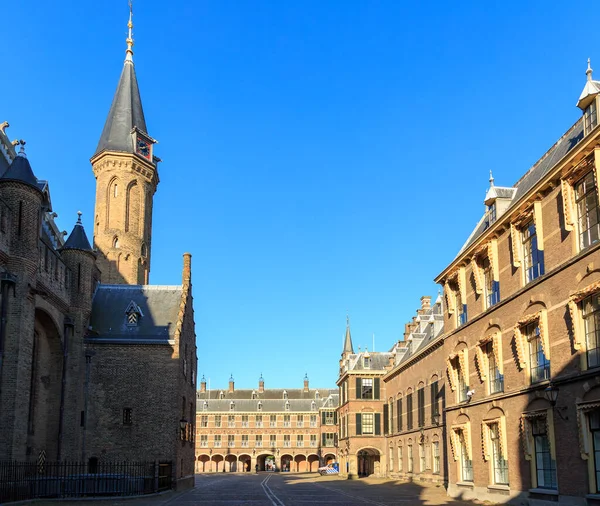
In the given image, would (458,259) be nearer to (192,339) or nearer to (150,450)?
(150,450)

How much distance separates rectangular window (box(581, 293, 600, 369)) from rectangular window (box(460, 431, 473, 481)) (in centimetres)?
1066

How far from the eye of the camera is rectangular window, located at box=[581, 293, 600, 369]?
17.0 m

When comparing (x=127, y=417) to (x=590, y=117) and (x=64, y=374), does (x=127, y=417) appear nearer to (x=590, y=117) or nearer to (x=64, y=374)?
(x=64, y=374)

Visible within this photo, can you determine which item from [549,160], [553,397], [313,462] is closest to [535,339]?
[553,397]

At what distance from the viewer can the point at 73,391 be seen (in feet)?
114

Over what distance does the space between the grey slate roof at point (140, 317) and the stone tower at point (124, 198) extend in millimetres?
8683

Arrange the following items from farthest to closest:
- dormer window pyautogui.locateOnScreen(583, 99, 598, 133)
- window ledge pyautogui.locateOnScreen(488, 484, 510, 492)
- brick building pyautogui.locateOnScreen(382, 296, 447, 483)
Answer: brick building pyautogui.locateOnScreen(382, 296, 447, 483) < window ledge pyautogui.locateOnScreen(488, 484, 510, 492) < dormer window pyautogui.locateOnScreen(583, 99, 598, 133)

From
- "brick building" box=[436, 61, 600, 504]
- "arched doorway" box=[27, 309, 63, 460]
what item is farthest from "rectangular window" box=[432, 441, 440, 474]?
"arched doorway" box=[27, 309, 63, 460]

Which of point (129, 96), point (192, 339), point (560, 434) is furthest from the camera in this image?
point (129, 96)

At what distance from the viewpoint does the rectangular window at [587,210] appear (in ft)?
57.3

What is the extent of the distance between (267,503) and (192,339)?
2068 cm

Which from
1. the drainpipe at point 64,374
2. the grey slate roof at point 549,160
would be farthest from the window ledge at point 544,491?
the drainpipe at point 64,374

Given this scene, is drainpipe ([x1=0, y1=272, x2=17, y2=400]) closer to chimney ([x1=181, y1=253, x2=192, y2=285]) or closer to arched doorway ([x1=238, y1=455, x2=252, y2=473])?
chimney ([x1=181, y1=253, x2=192, y2=285])

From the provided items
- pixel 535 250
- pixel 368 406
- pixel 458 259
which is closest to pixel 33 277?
pixel 458 259
